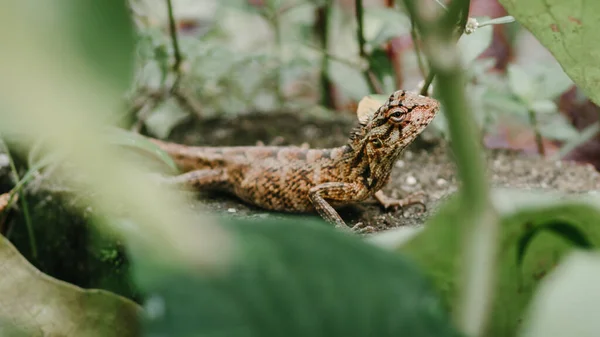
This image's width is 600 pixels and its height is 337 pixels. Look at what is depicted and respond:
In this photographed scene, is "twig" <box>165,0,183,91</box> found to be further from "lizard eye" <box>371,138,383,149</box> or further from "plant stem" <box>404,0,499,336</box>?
"plant stem" <box>404,0,499,336</box>

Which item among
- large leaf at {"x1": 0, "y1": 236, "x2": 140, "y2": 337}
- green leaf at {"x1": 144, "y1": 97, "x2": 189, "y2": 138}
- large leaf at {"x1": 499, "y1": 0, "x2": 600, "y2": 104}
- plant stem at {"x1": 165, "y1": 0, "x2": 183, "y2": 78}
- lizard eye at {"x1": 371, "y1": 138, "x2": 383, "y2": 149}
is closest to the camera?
large leaf at {"x1": 499, "y1": 0, "x2": 600, "y2": 104}

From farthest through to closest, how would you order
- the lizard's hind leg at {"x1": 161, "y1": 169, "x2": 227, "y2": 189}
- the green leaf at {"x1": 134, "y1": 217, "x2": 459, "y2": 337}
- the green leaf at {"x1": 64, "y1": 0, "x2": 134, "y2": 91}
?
1. the lizard's hind leg at {"x1": 161, "y1": 169, "x2": 227, "y2": 189}
2. the green leaf at {"x1": 134, "y1": 217, "x2": 459, "y2": 337}
3. the green leaf at {"x1": 64, "y1": 0, "x2": 134, "y2": 91}

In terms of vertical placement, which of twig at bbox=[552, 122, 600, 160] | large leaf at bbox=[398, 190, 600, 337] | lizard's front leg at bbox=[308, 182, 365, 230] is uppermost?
large leaf at bbox=[398, 190, 600, 337]

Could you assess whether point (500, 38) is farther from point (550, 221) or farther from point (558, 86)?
point (550, 221)

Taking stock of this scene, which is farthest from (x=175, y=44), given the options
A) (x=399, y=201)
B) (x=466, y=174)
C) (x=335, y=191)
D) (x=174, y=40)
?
(x=466, y=174)

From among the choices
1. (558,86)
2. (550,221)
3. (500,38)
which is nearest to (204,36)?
(558,86)

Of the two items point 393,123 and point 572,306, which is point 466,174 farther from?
point 393,123

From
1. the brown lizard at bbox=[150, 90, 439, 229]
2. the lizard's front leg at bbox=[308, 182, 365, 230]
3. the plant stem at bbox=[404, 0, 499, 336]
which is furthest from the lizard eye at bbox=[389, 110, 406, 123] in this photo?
the plant stem at bbox=[404, 0, 499, 336]

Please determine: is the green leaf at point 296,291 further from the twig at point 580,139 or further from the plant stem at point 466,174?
the twig at point 580,139
